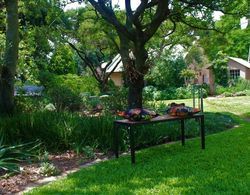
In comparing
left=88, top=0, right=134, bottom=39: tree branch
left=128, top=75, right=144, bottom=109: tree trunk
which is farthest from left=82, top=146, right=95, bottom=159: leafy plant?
left=88, top=0, right=134, bottom=39: tree branch

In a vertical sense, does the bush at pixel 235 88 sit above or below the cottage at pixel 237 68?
below

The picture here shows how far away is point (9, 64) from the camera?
419 inches

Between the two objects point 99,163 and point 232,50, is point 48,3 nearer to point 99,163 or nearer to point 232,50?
point 99,163

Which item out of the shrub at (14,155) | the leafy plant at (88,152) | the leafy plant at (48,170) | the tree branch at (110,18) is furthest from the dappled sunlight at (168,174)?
the tree branch at (110,18)

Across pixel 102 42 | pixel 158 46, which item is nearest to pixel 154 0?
pixel 102 42

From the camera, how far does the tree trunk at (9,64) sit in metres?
10.5

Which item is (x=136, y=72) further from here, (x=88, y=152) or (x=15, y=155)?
(x=15, y=155)

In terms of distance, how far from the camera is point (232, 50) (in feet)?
167

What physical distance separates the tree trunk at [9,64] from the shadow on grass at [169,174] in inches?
172

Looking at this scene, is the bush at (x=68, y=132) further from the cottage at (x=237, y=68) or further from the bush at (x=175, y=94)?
the cottage at (x=237, y=68)

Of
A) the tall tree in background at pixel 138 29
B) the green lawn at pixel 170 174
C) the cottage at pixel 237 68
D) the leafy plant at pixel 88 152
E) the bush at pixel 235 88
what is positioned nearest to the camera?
the green lawn at pixel 170 174

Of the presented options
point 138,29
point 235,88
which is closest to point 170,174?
point 138,29

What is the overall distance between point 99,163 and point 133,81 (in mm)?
4571

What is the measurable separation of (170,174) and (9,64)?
628 centimetres
